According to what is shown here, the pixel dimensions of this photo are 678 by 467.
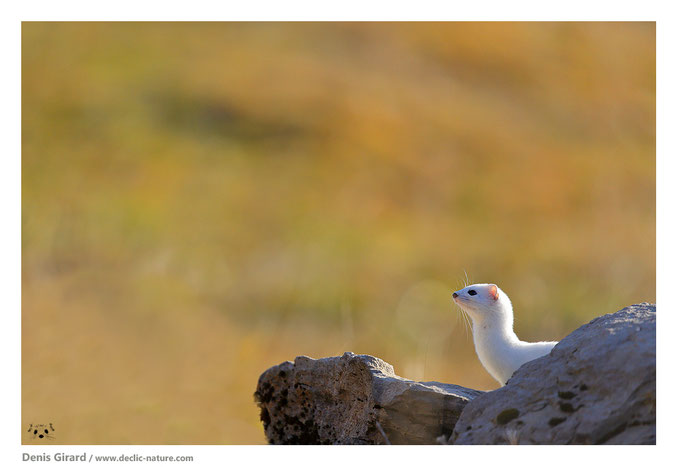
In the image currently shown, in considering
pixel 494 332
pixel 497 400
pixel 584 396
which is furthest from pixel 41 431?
pixel 584 396

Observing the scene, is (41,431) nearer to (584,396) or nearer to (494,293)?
(494,293)

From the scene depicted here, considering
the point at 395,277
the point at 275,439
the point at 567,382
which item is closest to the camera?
the point at 567,382

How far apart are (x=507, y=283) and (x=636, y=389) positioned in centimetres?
926

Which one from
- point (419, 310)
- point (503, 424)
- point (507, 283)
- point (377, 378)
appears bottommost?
point (503, 424)

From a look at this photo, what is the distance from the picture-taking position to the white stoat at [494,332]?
20.1 ft

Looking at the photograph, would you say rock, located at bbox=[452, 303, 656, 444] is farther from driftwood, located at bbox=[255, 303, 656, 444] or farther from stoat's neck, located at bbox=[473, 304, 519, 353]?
stoat's neck, located at bbox=[473, 304, 519, 353]

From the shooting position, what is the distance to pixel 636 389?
4.20 metres

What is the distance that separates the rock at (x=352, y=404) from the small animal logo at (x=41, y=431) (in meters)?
1.52

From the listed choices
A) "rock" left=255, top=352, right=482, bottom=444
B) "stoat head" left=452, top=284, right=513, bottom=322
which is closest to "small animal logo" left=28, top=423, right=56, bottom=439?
"rock" left=255, top=352, right=482, bottom=444

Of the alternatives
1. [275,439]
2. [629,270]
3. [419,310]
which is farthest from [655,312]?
[629,270]

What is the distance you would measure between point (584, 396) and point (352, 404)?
5.78 feet

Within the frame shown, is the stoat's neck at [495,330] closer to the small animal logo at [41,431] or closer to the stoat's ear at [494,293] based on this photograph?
the stoat's ear at [494,293]

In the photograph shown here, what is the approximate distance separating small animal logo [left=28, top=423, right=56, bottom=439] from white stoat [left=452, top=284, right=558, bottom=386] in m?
3.26

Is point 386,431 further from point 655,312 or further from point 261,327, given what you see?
point 261,327
